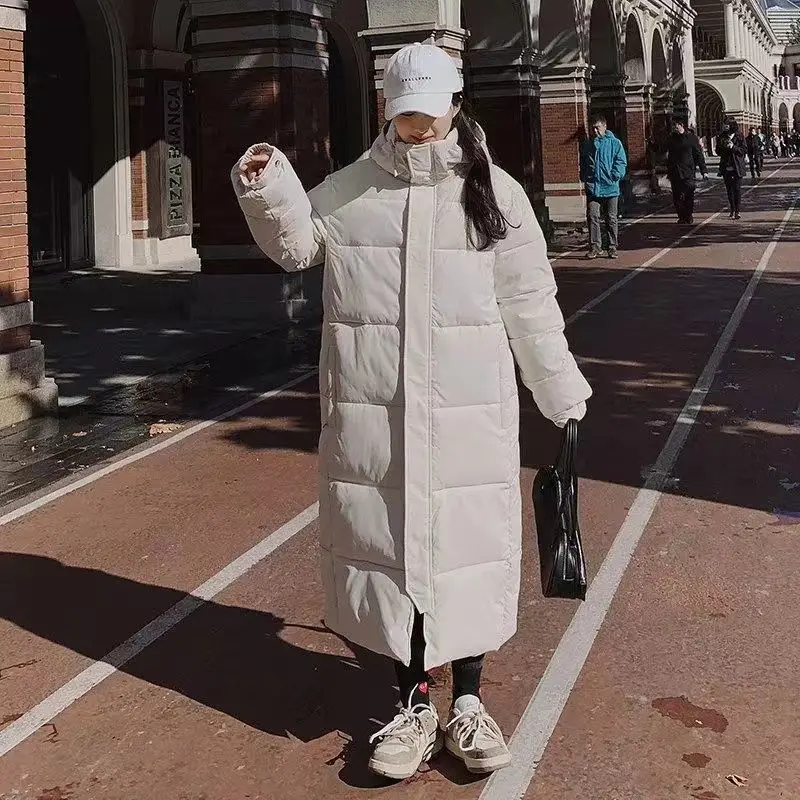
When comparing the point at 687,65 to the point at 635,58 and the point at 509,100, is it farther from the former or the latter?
the point at 509,100

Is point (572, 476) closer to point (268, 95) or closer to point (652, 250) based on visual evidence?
point (268, 95)

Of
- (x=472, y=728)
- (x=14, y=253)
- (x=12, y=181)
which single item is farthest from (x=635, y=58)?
(x=472, y=728)

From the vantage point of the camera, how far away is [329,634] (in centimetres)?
445

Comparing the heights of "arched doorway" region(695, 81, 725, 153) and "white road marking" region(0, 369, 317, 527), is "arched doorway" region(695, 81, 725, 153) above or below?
above

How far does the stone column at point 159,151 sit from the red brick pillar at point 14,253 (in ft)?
38.0

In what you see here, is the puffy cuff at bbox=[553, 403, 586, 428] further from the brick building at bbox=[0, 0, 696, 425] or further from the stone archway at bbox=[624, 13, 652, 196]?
the stone archway at bbox=[624, 13, 652, 196]

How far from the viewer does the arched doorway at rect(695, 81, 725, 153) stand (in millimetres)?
74819

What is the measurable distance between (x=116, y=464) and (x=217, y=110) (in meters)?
7.65

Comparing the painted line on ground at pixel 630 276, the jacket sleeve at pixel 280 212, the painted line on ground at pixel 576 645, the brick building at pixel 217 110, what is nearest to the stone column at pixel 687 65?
the brick building at pixel 217 110

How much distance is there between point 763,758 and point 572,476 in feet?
3.31

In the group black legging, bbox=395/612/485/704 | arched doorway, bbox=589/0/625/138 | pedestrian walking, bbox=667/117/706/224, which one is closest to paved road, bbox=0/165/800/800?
black legging, bbox=395/612/485/704

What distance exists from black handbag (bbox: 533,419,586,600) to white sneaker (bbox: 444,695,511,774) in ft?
1.35

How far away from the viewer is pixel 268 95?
1344cm

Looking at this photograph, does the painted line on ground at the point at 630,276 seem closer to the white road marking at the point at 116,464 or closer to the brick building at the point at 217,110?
the brick building at the point at 217,110
